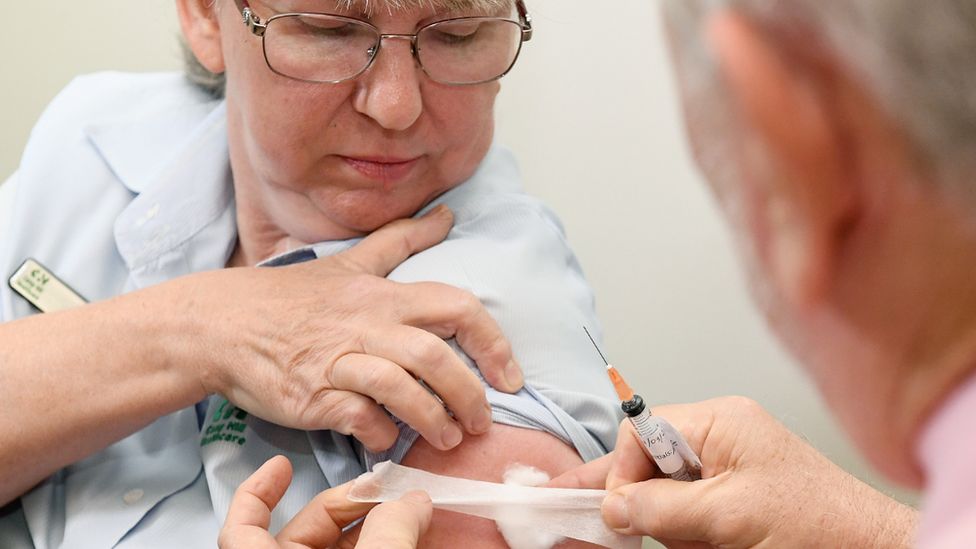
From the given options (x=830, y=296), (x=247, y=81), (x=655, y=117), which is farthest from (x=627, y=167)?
(x=830, y=296)

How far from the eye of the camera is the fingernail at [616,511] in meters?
1.12

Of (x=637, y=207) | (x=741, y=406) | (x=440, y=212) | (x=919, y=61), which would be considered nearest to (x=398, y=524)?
(x=741, y=406)

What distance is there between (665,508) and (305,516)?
39 cm

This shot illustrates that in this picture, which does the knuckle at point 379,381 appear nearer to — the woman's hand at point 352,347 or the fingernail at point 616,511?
the woman's hand at point 352,347

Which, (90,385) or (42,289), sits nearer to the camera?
(90,385)

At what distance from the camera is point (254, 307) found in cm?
133

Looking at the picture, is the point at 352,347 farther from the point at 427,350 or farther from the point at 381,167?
the point at 381,167

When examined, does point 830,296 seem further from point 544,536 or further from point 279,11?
point 279,11

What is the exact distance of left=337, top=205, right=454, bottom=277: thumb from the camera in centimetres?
139

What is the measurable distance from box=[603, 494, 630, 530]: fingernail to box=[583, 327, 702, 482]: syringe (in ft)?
0.19

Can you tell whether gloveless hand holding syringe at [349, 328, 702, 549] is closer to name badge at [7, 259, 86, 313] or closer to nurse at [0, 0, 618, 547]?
nurse at [0, 0, 618, 547]

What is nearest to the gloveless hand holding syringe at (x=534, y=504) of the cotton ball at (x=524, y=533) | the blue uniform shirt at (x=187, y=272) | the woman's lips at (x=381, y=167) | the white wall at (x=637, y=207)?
the cotton ball at (x=524, y=533)

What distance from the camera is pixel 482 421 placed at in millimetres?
1211

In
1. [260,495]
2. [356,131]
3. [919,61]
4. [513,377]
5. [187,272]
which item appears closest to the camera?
[919,61]
